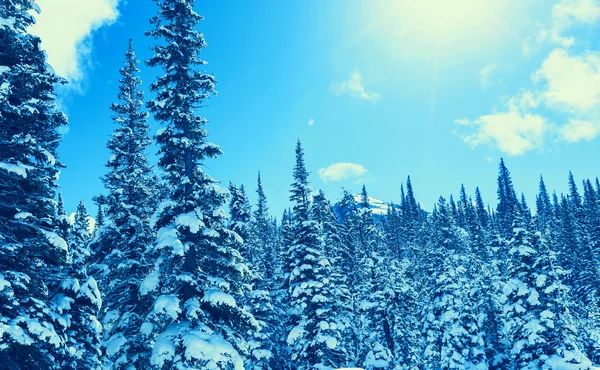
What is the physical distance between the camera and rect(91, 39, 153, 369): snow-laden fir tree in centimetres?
1873

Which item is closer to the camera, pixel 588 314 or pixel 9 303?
pixel 9 303

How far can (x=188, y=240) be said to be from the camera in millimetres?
16203

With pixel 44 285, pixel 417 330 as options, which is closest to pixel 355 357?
pixel 417 330

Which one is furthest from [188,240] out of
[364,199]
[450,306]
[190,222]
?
[364,199]

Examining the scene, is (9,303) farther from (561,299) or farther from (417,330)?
(417,330)

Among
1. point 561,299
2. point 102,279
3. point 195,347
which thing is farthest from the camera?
point 561,299

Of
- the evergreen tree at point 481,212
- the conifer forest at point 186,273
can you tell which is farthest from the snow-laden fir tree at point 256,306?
the evergreen tree at point 481,212

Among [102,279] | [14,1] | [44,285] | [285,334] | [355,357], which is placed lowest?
[355,357]

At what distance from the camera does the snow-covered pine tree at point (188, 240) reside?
14141 millimetres

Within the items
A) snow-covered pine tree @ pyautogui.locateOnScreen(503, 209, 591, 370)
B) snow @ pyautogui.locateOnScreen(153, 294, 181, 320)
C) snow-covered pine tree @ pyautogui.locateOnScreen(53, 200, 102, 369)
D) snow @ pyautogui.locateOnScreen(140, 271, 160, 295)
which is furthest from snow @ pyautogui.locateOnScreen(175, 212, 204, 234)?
snow-covered pine tree @ pyautogui.locateOnScreen(503, 209, 591, 370)

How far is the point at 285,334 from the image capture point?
132ft

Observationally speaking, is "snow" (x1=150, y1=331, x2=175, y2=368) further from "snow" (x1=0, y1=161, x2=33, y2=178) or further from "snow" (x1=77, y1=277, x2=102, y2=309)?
"snow" (x1=0, y1=161, x2=33, y2=178)

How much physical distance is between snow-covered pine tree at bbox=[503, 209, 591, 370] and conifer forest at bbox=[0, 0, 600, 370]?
0.35 ft

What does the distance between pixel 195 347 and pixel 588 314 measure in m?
58.8
